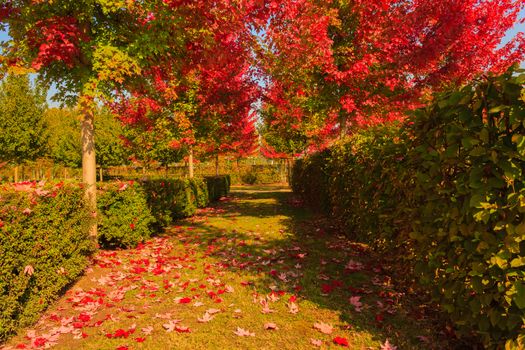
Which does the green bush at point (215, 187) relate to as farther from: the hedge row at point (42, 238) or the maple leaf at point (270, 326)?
the maple leaf at point (270, 326)

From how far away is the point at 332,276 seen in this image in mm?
5180

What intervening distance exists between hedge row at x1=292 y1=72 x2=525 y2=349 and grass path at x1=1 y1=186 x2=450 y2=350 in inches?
32.8

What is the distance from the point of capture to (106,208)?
690 cm

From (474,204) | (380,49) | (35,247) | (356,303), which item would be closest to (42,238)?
(35,247)

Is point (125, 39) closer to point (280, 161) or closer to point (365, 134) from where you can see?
point (365, 134)

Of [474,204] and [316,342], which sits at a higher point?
[474,204]

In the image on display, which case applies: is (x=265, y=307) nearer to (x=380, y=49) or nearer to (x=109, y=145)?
(x=380, y=49)

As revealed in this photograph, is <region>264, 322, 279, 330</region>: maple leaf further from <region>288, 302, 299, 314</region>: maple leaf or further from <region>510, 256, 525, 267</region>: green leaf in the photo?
<region>510, 256, 525, 267</region>: green leaf

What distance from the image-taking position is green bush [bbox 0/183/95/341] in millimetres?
3396

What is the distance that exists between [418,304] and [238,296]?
87.5 inches

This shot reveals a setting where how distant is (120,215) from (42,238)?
2949mm

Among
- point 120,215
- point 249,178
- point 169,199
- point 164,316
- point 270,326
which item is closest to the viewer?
point 270,326

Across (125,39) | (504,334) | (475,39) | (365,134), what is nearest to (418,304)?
(504,334)

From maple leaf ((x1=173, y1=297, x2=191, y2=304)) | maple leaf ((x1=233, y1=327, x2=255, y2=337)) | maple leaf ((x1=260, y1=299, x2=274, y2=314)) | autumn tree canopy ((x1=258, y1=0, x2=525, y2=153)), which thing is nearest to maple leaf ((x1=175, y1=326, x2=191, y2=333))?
maple leaf ((x1=233, y1=327, x2=255, y2=337))
